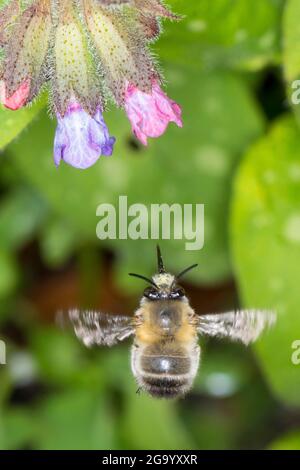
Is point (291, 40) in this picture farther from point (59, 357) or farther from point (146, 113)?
point (59, 357)

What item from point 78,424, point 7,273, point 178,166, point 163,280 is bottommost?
point 163,280

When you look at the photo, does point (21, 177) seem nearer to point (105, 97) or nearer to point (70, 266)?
point (70, 266)

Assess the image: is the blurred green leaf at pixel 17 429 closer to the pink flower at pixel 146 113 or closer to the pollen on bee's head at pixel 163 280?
the pollen on bee's head at pixel 163 280

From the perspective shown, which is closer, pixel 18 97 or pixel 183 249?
pixel 18 97

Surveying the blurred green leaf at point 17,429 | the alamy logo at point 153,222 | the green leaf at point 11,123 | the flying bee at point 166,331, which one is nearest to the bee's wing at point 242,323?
the flying bee at point 166,331

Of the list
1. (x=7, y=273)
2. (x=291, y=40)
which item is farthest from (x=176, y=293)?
(x=7, y=273)
